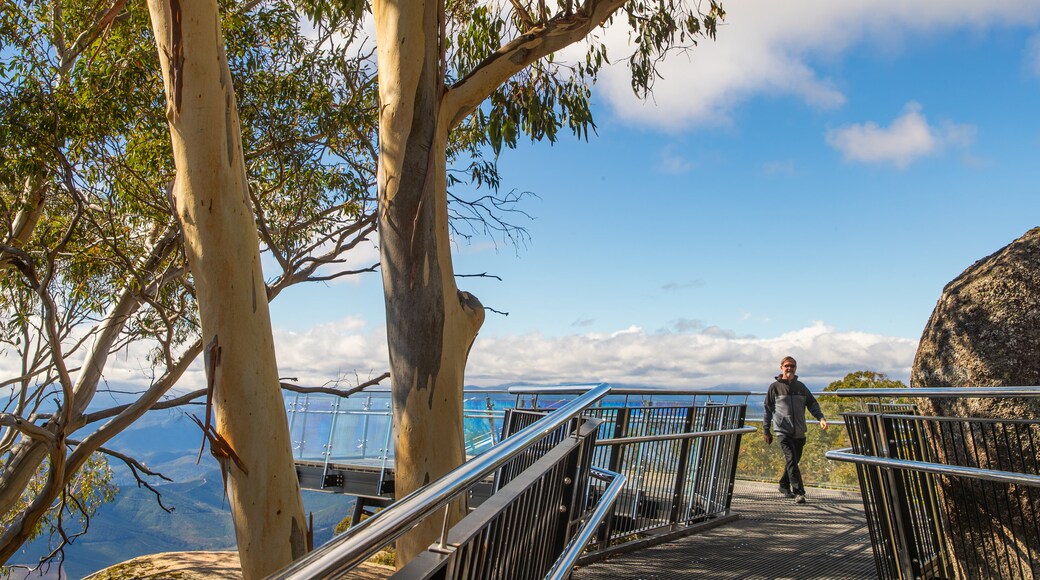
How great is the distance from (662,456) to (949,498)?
108 inches

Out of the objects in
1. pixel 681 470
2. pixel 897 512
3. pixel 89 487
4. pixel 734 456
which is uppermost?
pixel 734 456

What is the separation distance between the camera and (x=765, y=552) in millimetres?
6477

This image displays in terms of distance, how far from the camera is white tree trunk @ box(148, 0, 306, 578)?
15.3ft

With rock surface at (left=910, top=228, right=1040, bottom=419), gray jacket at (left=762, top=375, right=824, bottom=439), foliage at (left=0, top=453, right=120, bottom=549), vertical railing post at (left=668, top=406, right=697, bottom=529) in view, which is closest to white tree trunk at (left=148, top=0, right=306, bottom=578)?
vertical railing post at (left=668, top=406, right=697, bottom=529)

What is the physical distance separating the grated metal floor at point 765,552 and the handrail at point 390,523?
10.8 feet

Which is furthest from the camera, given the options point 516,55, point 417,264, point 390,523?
point 516,55

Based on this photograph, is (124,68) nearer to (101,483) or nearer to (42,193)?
(42,193)

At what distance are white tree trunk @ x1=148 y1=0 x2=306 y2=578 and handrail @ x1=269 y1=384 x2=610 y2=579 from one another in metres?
2.54

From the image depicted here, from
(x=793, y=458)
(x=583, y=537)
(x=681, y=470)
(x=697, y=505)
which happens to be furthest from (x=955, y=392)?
(x=793, y=458)

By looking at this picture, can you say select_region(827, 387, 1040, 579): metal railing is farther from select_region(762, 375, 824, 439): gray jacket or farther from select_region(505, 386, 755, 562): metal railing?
select_region(762, 375, 824, 439): gray jacket

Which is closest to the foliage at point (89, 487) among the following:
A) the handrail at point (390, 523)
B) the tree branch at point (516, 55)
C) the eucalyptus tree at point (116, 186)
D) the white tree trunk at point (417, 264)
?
the eucalyptus tree at point (116, 186)

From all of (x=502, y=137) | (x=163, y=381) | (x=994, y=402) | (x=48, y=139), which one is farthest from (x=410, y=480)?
(x=48, y=139)

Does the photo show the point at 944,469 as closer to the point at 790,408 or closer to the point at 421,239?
the point at 421,239

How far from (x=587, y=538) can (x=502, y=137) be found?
5.65 metres
